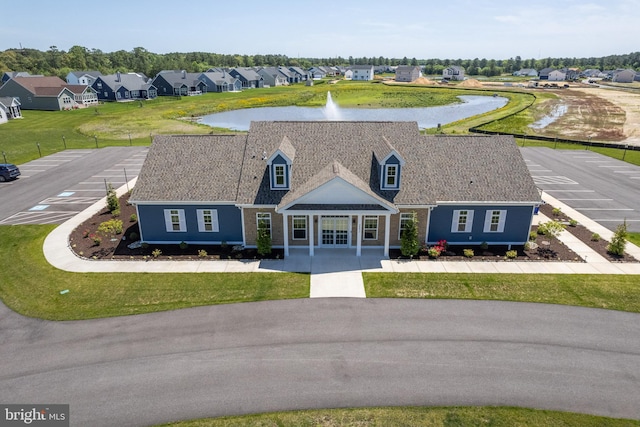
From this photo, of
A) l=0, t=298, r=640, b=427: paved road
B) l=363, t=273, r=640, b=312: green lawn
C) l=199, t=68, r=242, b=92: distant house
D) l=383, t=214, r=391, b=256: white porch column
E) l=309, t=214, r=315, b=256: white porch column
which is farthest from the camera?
l=199, t=68, r=242, b=92: distant house

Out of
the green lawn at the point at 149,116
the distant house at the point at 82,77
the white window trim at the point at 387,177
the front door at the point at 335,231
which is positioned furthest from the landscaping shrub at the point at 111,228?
the distant house at the point at 82,77

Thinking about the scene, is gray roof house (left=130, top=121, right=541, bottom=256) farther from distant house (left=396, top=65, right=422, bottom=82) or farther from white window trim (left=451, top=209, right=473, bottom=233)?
distant house (left=396, top=65, right=422, bottom=82)

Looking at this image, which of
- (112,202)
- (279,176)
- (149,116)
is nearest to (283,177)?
(279,176)

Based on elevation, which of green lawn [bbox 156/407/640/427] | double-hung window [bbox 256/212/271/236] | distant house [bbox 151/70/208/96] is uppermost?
distant house [bbox 151/70/208/96]

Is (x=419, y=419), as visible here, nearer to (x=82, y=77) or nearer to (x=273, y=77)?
(x=82, y=77)

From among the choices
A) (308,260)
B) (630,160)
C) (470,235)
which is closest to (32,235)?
(308,260)

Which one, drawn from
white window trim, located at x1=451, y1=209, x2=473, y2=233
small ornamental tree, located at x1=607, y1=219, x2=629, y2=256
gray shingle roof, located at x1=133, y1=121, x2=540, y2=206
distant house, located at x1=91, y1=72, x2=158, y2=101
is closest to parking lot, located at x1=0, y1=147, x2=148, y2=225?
gray shingle roof, located at x1=133, y1=121, x2=540, y2=206

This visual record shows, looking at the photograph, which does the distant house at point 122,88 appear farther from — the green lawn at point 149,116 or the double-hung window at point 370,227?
the double-hung window at point 370,227
